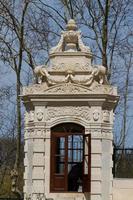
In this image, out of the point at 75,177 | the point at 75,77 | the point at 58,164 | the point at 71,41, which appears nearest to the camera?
the point at 75,77

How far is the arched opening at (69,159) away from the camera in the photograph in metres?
18.7

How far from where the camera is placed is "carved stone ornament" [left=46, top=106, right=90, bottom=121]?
61.1 ft

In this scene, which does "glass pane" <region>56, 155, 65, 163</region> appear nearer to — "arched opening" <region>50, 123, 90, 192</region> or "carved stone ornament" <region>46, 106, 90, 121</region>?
"arched opening" <region>50, 123, 90, 192</region>

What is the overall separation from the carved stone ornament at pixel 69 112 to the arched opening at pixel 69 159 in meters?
0.31

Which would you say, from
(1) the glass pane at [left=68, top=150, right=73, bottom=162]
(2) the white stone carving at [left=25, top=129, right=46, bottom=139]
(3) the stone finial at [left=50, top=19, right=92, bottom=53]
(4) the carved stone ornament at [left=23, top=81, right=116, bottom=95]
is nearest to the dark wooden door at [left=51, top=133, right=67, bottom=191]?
(1) the glass pane at [left=68, top=150, right=73, bottom=162]

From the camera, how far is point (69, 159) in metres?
18.9

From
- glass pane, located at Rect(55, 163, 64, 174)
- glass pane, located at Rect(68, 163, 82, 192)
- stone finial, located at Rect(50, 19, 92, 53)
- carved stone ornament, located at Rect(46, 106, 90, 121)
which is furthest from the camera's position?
stone finial, located at Rect(50, 19, 92, 53)

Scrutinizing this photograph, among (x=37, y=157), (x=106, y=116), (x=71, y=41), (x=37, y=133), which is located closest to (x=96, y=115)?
(x=106, y=116)

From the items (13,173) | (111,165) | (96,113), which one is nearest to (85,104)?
(96,113)

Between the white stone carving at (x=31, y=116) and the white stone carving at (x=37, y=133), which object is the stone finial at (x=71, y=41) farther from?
the white stone carving at (x=37, y=133)

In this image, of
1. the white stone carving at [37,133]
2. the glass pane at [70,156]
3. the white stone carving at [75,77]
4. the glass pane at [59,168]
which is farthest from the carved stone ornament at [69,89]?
the glass pane at [59,168]

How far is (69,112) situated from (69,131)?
552 mm

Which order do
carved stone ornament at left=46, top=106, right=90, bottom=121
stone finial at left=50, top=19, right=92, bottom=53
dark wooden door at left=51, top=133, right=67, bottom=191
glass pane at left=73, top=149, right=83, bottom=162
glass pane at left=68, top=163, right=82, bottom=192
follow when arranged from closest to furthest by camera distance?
carved stone ornament at left=46, top=106, right=90, bottom=121, dark wooden door at left=51, top=133, right=67, bottom=191, glass pane at left=68, top=163, right=82, bottom=192, glass pane at left=73, top=149, right=83, bottom=162, stone finial at left=50, top=19, right=92, bottom=53

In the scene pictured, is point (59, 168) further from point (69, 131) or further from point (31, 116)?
point (31, 116)
